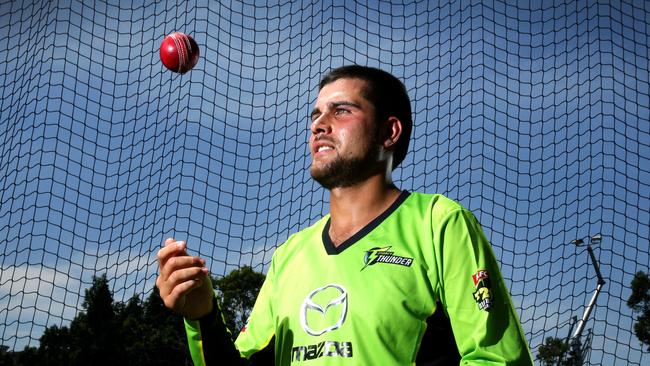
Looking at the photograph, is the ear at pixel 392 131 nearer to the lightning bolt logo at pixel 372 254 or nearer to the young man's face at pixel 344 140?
the young man's face at pixel 344 140

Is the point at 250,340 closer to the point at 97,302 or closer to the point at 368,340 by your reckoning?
the point at 368,340

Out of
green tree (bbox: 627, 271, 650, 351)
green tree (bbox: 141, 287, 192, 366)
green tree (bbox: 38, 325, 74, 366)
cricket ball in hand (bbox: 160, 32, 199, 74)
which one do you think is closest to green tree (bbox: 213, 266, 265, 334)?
green tree (bbox: 141, 287, 192, 366)

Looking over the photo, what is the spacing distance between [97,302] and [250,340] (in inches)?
1563

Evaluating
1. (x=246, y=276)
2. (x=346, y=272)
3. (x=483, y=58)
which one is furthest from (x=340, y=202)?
(x=246, y=276)

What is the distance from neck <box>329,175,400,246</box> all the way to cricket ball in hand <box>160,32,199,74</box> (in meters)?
4.22

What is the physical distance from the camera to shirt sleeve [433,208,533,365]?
2.12 m

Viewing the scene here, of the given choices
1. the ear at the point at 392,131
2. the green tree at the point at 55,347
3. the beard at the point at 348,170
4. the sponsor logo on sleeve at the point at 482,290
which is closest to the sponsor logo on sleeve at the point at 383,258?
the sponsor logo on sleeve at the point at 482,290

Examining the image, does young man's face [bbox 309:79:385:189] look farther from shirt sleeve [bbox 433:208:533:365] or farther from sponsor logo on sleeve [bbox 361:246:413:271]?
shirt sleeve [bbox 433:208:533:365]

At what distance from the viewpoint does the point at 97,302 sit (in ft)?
130

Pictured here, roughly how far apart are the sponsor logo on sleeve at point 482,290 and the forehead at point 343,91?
3.14 feet

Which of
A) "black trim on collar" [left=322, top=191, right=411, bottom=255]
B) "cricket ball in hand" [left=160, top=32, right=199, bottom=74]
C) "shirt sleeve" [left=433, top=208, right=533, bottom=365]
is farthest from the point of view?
"cricket ball in hand" [left=160, top=32, right=199, bottom=74]

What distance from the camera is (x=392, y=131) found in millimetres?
2877

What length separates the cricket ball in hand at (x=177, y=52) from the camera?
650cm

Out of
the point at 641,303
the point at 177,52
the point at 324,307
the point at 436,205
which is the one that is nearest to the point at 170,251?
the point at 324,307
